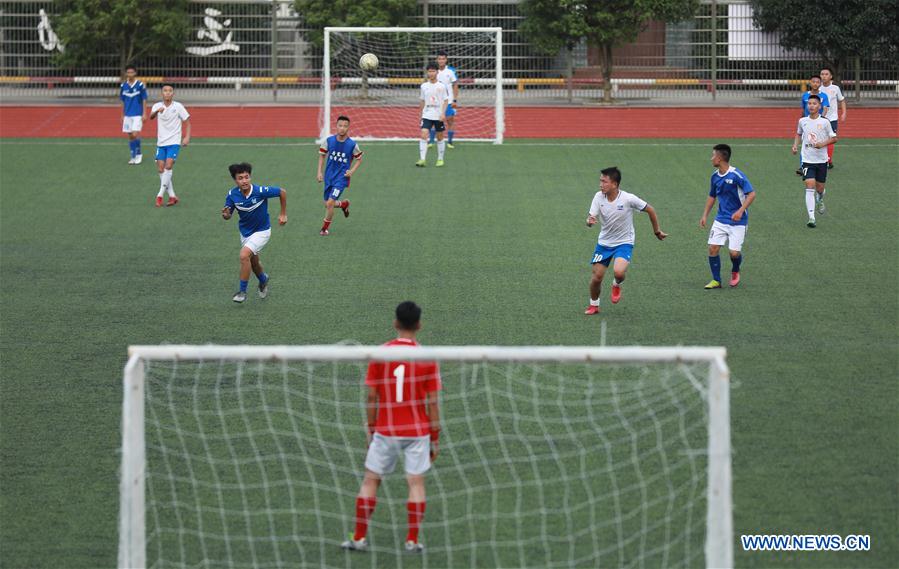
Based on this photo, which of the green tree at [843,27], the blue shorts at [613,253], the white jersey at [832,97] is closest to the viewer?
the blue shorts at [613,253]

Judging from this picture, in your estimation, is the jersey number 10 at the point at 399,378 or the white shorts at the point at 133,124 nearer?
the jersey number 10 at the point at 399,378

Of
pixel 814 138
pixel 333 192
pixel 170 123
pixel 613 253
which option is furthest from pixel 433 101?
pixel 613 253

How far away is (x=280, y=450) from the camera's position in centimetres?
1002

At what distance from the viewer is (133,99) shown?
25625 millimetres

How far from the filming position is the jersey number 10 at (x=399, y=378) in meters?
7.92

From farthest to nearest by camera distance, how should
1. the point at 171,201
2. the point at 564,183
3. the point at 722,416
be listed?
the point at 564,183 < the point at 171,201 < the point at 722,416

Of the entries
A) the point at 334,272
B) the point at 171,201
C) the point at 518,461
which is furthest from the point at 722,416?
the point at 171,201

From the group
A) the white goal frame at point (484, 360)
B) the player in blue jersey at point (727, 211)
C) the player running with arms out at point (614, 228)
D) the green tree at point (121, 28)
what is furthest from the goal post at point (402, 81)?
the white goal frame at point (484, 360)

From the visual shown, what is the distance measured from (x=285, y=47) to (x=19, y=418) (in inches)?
999

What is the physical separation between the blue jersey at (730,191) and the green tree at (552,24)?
17.0 metres

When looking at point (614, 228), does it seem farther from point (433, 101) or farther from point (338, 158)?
point (433, 101)

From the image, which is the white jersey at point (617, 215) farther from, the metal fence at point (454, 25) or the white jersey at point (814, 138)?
the metal fence at point (454, 25)

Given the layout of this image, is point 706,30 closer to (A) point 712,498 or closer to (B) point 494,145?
(B) point 494,145

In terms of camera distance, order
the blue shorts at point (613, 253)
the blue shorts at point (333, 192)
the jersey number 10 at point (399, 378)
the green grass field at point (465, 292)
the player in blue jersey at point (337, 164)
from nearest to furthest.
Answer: the jersey number 10 at point (399, 378) → the green grass field at point (465, 292) → the blue shorts at point (613, 253) → the player in blue jersey at point (337, 164) → the blue shorts at point (333, 192)
